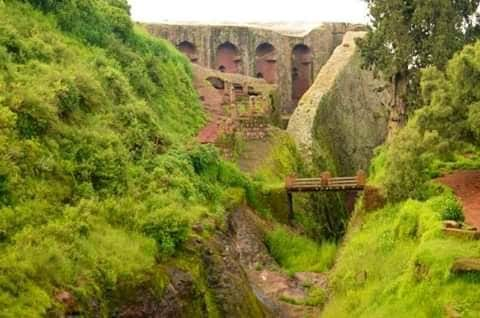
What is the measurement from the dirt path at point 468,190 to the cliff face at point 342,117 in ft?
37.0

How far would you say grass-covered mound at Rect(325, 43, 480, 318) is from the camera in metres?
16.9

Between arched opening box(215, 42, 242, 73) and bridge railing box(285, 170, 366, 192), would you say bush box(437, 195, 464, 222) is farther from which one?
arched opening box(215, 42, 242, 73)

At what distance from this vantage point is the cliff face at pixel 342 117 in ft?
127

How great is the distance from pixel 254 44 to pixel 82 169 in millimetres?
32660

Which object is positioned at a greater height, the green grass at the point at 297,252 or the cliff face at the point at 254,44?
the cliff face at the point at 254,44

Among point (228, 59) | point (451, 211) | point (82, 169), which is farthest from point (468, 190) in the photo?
point (228, 59)

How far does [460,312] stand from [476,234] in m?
2.66

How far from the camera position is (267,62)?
52.2 meters

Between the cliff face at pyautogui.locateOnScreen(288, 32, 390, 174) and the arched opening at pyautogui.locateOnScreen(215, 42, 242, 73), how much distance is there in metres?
8.05

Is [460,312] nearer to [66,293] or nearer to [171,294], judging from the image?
[171,294]

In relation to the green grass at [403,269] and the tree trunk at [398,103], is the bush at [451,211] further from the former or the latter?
the tree trunk at [398,103]

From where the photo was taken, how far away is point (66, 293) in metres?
15.0

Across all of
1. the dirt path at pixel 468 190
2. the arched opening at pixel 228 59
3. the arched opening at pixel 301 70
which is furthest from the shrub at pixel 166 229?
the arched opening at pixel 301 70

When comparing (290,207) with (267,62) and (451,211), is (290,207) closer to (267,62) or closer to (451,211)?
(451,211)
